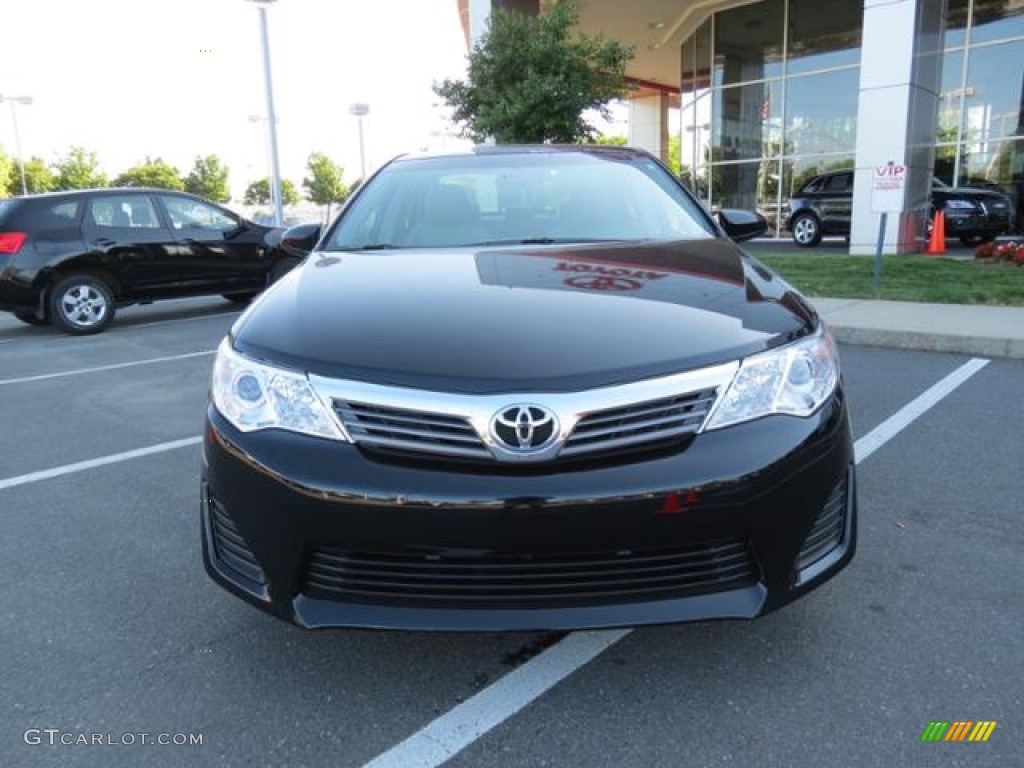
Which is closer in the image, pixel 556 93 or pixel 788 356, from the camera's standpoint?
pixel 788 356

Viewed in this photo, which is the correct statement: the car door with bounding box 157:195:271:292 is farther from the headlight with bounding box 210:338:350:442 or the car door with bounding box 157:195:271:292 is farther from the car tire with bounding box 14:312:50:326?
the headlight with bounding box 210:338:350:442

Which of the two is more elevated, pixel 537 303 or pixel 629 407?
pixel 537 303

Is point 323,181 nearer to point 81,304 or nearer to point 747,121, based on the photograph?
point 747,121

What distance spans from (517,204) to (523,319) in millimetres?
1379

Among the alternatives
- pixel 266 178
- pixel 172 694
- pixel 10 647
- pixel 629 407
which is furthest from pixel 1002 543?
pixel 266 178

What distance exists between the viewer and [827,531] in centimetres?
214

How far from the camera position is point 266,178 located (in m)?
86.7

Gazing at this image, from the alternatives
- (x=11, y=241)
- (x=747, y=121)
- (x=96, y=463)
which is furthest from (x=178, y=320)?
(x=747, y=121)

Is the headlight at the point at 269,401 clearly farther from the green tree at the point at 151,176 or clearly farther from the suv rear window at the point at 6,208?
the green tree at the point at 151,176

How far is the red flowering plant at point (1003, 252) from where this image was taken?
426 inches

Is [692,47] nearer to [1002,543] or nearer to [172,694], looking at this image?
Answer: [1002,543]

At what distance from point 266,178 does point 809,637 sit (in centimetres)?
9148

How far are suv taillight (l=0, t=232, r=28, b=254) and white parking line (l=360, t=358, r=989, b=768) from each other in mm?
8811

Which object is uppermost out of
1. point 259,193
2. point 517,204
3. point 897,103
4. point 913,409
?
point 897,103
